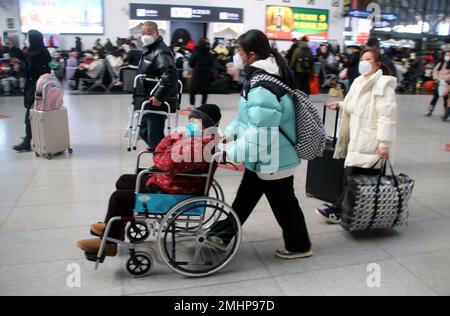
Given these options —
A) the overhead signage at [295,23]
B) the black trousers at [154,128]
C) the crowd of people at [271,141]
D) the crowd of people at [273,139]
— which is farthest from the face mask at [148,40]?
Answer: the overhead signage at [295,23]

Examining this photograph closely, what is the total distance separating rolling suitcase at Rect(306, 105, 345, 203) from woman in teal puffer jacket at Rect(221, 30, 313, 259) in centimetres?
96

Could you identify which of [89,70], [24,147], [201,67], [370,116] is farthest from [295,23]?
[370,116]

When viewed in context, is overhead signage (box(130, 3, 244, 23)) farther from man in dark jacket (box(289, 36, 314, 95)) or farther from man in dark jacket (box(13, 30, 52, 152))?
man in dark jacket (box(13, 30, 52, 152))

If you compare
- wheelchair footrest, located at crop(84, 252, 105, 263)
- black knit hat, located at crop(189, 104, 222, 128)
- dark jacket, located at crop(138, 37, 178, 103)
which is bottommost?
wheelchair footrest, located at crop(84, 252, 105, 263)

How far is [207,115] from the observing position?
2758 millimetres

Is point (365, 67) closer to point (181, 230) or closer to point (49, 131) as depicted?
point (181, 230)

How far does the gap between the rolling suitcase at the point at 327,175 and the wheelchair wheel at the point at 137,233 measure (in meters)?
1.63

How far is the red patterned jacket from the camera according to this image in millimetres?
2520

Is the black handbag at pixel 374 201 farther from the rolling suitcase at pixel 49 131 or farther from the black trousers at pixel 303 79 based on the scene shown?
the black trousers at pixel 303 79

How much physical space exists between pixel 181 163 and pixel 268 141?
54cm

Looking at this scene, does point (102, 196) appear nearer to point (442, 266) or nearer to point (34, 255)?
point (34, 255)

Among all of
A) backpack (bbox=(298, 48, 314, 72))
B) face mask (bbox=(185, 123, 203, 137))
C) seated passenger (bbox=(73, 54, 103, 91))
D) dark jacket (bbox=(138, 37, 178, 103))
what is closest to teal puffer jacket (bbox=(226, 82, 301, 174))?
face mask (bbox=(185, 123, 203, 137))
